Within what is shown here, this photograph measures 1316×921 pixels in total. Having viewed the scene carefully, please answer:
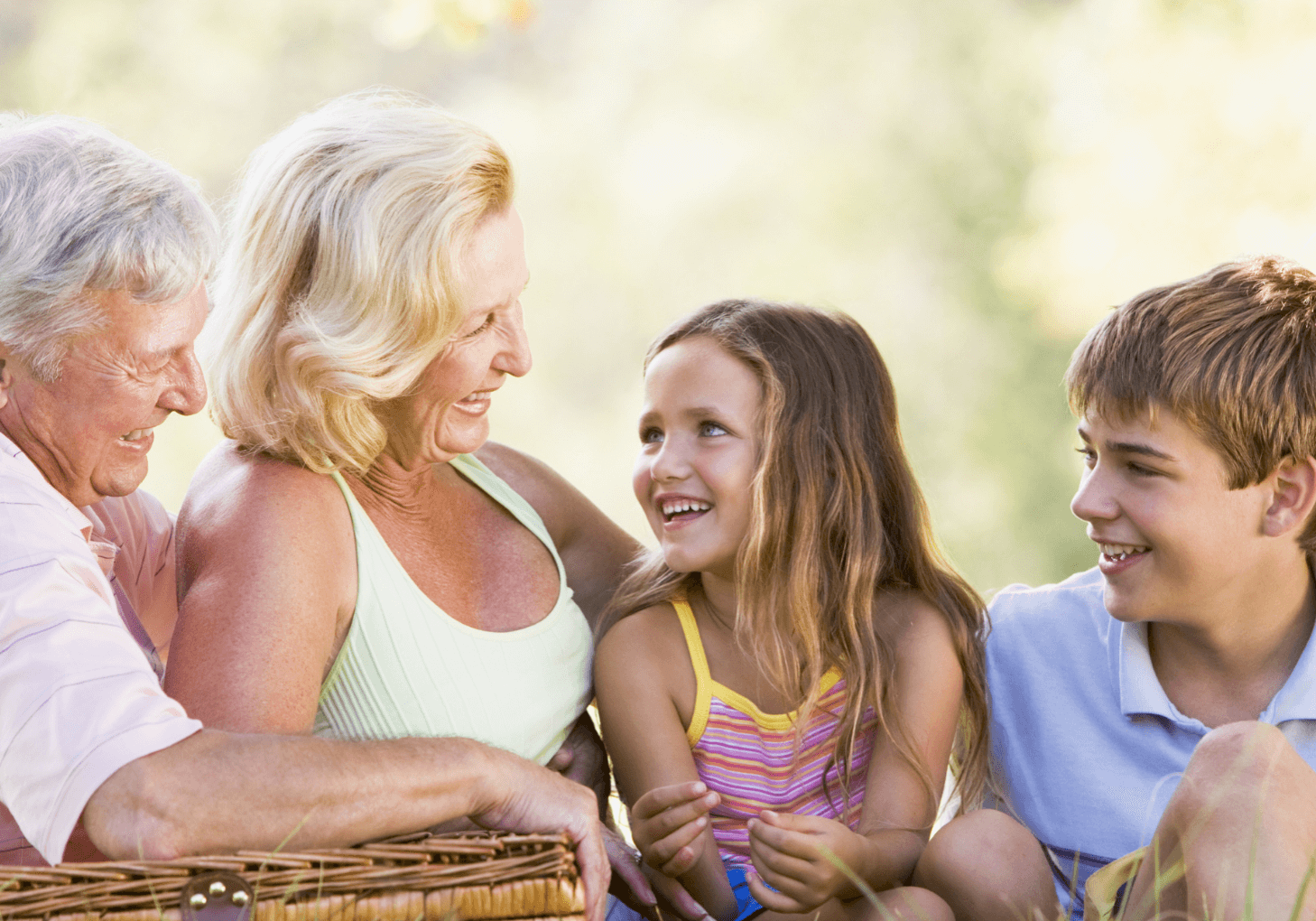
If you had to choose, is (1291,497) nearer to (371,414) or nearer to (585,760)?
(585,760)

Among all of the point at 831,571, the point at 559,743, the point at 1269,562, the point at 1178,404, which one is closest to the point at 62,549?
the point at 559,743

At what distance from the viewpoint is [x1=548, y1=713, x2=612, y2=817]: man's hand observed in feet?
7.30

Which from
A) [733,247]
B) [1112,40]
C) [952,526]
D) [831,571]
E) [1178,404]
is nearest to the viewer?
[1178,404]

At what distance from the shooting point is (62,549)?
155cm

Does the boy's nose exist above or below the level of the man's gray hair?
below

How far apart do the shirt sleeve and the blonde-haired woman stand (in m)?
0.30

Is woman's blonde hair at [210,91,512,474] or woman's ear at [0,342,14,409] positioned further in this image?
woman's blonde hair at [210,91,512,474]

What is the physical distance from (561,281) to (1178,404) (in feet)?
23.1

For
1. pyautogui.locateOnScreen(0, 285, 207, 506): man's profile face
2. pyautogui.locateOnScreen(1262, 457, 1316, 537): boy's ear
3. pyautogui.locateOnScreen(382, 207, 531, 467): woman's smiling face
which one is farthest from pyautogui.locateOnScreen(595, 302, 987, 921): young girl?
pyautogui.locateOnScreen(0, 285, 207, 506): man's profile face

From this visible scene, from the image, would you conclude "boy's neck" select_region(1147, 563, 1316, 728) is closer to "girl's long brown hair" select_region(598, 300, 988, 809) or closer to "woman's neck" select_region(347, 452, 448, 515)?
"girl's long brown hair" select_region(598, 300, 988, 809)

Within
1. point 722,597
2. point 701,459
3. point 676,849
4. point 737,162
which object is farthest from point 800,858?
point 737,162

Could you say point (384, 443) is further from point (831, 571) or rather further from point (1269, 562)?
point (1269, 562)

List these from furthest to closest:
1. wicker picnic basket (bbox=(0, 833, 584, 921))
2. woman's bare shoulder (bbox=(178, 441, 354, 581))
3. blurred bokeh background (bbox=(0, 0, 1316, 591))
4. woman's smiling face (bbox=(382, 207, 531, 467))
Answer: blurred bokeh background (bbox=(0, 0, 1316, 591))
woman's smiling face (bbox=(382, 207, 531, 467))
woman's bare shoulder (bbox=(178, 441, 354, 581))
wicker picnic basket (bbox=(0, 833, 584, 921))

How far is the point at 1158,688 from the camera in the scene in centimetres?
214
